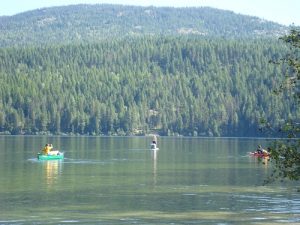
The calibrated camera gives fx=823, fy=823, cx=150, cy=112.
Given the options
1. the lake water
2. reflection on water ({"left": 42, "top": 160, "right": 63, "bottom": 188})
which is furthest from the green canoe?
the lake water

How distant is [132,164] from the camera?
330 ft

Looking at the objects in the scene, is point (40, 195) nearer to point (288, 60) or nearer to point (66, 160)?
point (288, 60)

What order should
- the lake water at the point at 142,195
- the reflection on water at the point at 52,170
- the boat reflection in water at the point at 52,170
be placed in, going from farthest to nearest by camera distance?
the boat reflection in water at the point at 52,170 → the reflection on water at the point at 52,170 → the lake water at the point at 142,195

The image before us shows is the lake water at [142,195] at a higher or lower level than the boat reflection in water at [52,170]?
lower

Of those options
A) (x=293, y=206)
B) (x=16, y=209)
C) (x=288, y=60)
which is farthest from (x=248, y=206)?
(x=288, y=60)

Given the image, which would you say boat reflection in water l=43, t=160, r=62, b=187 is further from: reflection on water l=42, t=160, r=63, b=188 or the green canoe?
the green canoe

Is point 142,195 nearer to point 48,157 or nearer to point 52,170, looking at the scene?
point 52,170

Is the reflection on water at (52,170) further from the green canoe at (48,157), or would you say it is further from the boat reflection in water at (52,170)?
the green canoe at (48,157)

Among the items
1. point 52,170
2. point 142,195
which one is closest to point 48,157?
point 52,170

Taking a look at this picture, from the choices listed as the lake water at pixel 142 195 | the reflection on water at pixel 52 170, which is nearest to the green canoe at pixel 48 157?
the reflection on water at pixel 52 170

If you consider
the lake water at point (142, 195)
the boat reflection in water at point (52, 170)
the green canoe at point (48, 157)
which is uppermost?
the green canoe at point (48, 157)

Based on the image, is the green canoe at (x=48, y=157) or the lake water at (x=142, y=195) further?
the green canoe at (x=48, y=157)

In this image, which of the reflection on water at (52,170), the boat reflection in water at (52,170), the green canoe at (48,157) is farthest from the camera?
the green canoe at (48,157)

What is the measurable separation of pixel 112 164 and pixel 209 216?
165 feet
